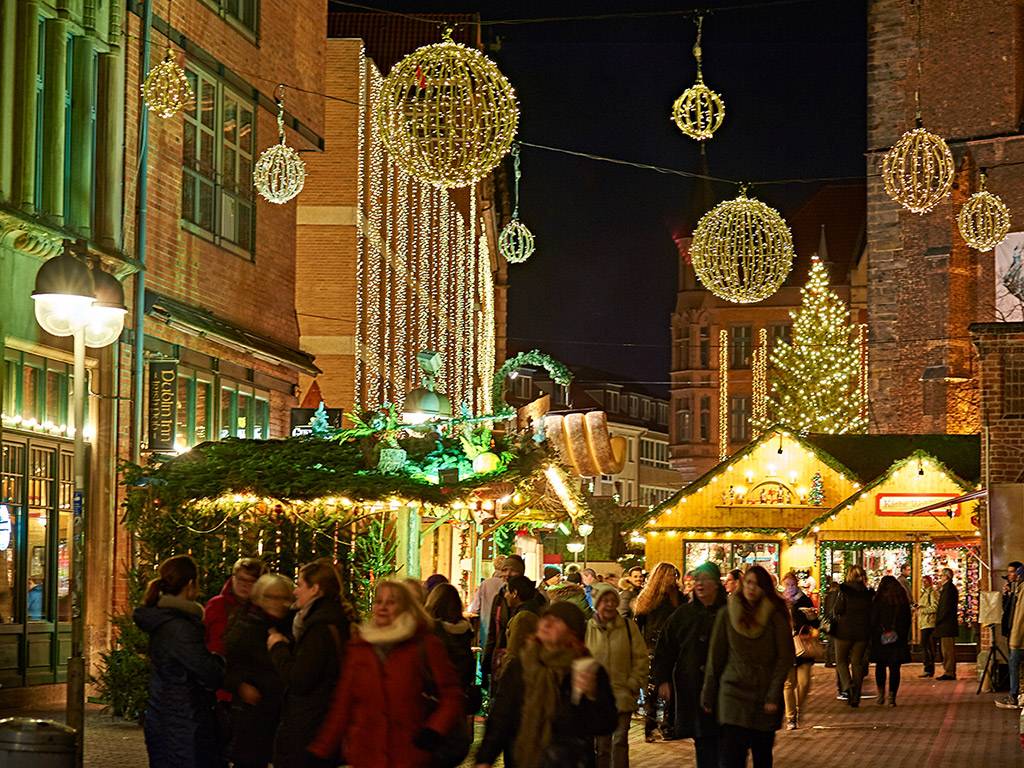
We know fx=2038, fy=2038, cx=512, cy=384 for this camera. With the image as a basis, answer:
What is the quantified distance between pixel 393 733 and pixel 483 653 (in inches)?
397

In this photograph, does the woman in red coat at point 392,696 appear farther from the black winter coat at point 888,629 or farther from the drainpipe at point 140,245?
the black winter coat at point 888,629

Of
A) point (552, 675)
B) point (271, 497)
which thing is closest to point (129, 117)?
point (271, 497)

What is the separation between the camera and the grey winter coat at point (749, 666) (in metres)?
12.7

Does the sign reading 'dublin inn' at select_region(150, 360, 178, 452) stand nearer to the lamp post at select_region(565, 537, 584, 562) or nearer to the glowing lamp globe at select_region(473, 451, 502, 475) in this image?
the glowing lamp globe at select_region(473, 451, 502, 475)

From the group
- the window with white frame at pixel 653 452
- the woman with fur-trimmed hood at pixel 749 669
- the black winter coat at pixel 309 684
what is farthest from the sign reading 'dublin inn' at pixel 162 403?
the window with white frame at pixel 653 452

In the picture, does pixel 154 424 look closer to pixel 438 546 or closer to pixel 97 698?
pixel 97 698

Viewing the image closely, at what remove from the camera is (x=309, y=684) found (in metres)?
10.6

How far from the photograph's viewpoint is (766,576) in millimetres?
13086

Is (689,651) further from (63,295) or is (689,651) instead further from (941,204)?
(941,204)

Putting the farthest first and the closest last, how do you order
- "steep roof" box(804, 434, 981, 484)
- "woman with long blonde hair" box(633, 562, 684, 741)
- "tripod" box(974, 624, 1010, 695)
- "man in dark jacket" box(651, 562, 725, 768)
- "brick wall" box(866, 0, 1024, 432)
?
"brick wall" box(866, 0, 1024, 432) < "steep roof" box(804, 434, 981, 484) < "tripod" box(974, 624, 1010, 695) < "woman with long blonde hair" box(633, 562, 684, 741) < "man in dark jacket" box(651, 562, 725, 768)

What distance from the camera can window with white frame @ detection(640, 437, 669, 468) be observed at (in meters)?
124

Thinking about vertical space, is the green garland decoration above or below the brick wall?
below

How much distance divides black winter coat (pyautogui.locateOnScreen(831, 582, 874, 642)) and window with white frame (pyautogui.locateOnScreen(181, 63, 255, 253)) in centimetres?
915

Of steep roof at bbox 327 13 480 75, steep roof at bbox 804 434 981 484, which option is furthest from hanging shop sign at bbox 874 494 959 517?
steep roof at bbox 327 13 480 75
